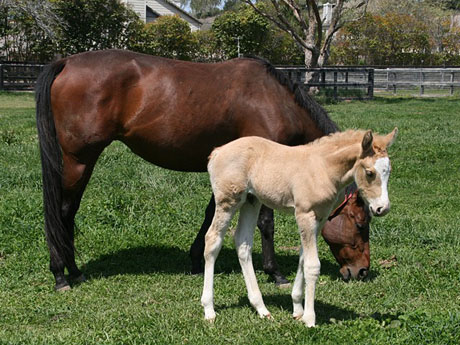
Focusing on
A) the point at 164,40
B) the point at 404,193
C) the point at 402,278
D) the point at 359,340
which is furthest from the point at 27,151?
the point at 164,40

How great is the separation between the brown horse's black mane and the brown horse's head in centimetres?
69

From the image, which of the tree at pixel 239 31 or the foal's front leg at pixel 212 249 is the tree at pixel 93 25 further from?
the foal's front leg at pixel 212 249

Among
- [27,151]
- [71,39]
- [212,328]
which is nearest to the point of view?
[212,328]

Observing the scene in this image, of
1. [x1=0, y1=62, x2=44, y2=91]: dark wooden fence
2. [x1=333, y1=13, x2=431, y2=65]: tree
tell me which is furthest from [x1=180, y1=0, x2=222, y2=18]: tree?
[x1=0, y1=62, x2=44, y2=91]: dark wooden fence

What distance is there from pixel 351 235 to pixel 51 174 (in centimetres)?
283

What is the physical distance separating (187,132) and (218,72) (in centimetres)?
69

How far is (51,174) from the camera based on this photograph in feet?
19.1

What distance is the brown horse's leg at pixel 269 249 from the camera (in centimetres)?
580

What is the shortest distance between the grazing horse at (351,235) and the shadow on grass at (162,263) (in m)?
0.21

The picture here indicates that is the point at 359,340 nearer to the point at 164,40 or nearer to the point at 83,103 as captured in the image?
the point at 83,103

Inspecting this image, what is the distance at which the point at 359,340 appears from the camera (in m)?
4.08

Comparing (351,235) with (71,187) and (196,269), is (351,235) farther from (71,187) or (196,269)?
(71,187)

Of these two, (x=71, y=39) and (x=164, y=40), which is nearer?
(x=71, y=39)

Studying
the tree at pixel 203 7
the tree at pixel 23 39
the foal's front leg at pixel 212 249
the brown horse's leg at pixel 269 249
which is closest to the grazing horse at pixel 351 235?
the brown horse's leg at pixel 269 249
